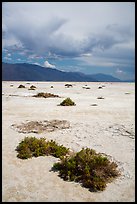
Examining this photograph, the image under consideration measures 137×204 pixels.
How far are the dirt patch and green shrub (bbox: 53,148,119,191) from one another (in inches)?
189

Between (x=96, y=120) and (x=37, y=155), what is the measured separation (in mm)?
7029

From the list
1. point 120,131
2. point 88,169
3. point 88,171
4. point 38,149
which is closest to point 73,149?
point 38,149

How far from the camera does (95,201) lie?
7113 millimetres

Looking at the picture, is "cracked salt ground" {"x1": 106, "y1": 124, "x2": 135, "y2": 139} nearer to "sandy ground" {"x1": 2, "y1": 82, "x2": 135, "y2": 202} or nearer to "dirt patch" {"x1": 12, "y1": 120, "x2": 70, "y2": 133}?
"sandy ground" {"x1": 2, "y1": 82, "x2": 135, "y2": 202}

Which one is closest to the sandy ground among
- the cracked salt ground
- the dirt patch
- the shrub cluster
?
the cracked salt ground

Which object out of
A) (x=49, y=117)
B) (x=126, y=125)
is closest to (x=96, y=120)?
(x=126, y=125)

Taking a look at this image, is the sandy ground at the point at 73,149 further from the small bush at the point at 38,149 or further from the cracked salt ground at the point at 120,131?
the small bush at the point at 38,149

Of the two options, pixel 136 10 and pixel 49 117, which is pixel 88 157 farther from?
pixel 49 117

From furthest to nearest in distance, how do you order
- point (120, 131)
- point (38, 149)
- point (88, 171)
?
point (120, 131) < point (38, 149) < point (88, 171)

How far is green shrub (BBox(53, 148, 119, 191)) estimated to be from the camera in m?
7.82

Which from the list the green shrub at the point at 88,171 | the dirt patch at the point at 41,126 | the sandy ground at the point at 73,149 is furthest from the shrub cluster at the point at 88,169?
the dirt patch at the point at 41,126

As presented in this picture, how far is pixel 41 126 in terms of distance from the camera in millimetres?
14484

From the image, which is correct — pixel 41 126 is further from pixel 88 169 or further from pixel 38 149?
pixel 88 169

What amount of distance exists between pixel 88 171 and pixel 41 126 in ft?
22.4
